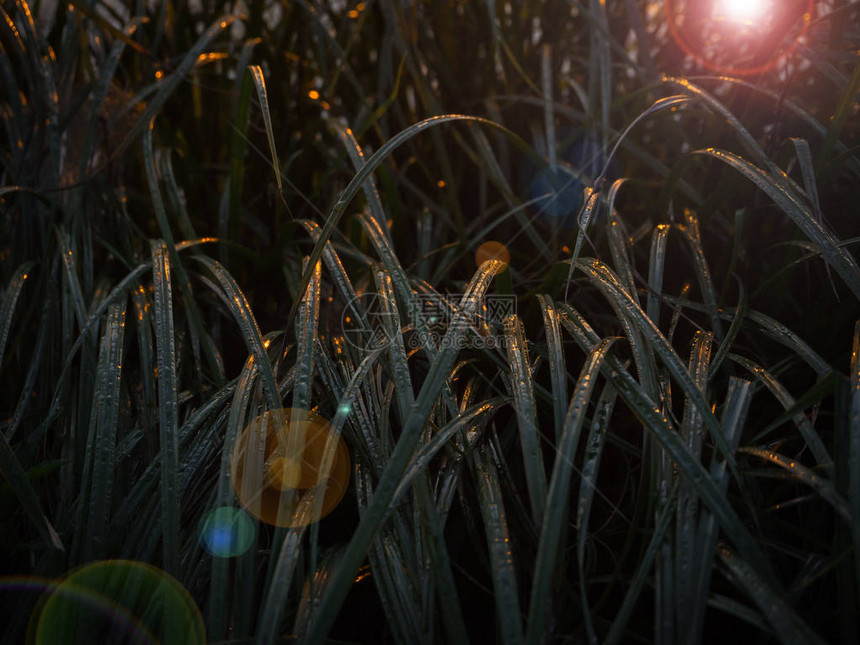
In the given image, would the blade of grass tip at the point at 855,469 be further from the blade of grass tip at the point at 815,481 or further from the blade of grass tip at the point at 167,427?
the blade of grass tip at the point at 167,427

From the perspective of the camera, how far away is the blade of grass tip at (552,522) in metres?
0.37

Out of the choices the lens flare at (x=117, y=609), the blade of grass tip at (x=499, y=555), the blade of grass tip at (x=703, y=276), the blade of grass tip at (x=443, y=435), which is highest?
the blade of grass tip at (x=703, y=276)

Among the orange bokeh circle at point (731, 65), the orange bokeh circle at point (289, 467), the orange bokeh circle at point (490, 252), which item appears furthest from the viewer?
the orange bokeh circle at point (490, 252)

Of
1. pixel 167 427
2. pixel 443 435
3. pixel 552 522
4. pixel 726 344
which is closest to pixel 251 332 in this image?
pixel 167 427

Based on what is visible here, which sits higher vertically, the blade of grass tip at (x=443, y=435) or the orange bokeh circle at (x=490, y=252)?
the orange bokeh circle at (x=490, y=252)

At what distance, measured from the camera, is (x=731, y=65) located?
96 centimetres

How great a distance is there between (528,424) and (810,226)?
31 centimetres

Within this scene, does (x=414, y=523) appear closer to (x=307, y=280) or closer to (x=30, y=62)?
(x=307, y=280)

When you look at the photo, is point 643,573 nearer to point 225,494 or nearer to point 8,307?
point 225,494

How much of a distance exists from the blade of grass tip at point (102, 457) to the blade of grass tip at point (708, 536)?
0.47 m

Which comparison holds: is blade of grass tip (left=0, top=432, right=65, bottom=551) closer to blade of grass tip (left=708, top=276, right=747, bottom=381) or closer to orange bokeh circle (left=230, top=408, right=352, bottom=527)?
orange bokeh circle (left=230, top=408, right=352, bottom=527)

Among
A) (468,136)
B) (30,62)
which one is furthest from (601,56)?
(30,62)

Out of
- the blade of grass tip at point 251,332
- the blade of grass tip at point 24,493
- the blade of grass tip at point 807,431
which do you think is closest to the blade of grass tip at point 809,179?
the blade of grass tip at point 807,431

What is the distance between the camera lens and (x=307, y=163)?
0.95 metres
